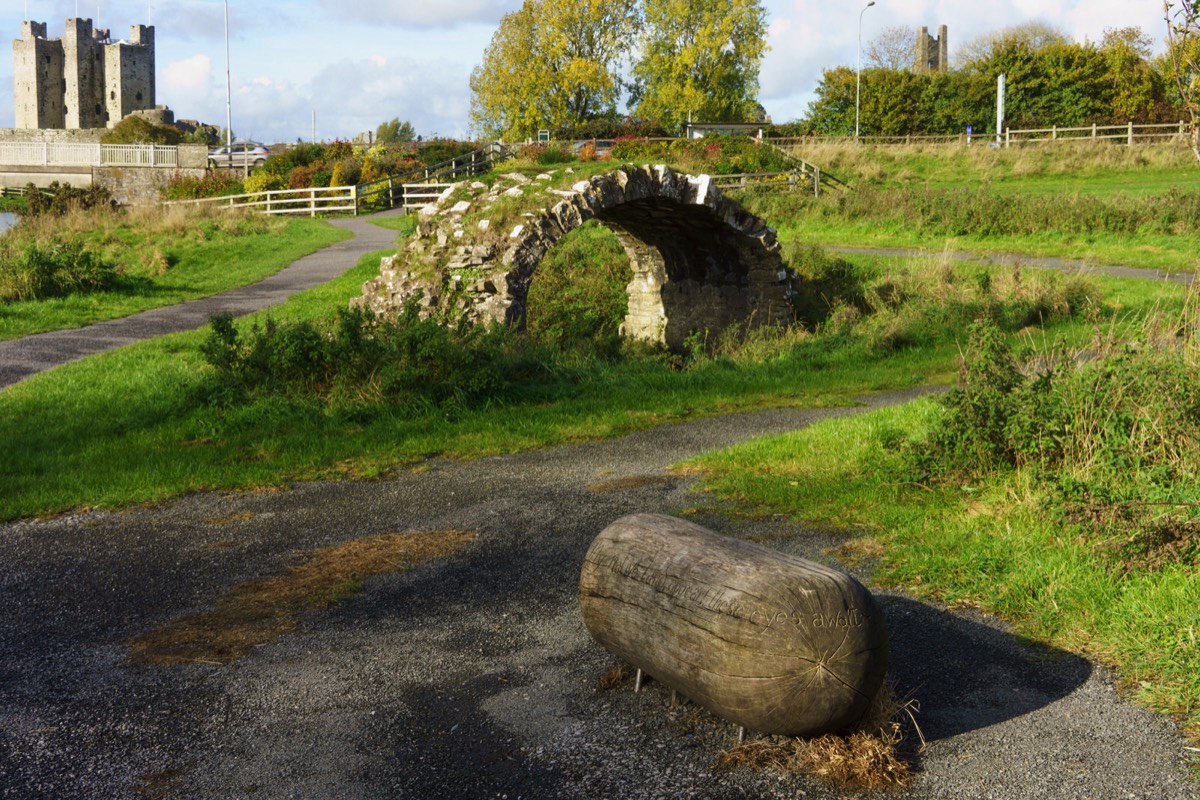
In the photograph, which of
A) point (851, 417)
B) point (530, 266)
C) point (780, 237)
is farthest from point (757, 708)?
point (780, 237)

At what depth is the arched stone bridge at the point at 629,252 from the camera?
569 inches

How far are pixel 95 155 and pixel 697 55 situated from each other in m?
31.3

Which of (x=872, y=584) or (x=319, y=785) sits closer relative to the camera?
(x=319, y=785)

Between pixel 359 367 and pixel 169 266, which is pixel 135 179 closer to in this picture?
pixel 169 266

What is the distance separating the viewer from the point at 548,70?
61.8m

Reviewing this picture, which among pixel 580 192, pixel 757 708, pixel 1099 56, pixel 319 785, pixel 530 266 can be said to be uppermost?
pixel 1099 56

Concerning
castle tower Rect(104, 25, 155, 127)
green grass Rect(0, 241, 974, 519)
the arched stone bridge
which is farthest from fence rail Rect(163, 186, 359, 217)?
castle tower Rect(104, 25, 155, 127)

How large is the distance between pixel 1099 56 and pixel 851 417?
174 feet

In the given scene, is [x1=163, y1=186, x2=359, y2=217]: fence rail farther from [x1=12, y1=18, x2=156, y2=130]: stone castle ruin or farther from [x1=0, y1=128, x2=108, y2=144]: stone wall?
[x1=12, y1=18, x2=156, y2=130]: stone castle ruin

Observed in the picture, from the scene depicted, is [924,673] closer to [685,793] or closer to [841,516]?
[685,793]

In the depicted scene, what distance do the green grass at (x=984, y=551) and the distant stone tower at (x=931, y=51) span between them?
260 ft

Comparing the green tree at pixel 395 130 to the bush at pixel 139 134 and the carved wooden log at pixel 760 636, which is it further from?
the carved wooden log at pixel 760 636

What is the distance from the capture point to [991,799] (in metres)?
4.34

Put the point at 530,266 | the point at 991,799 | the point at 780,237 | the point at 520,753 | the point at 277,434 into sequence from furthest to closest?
the point at 780,237, the point at 530,266, the point at 277,434, the point at 520,753, the point at 991,799
